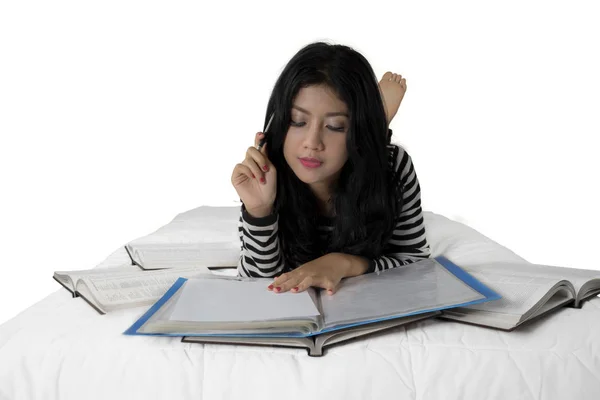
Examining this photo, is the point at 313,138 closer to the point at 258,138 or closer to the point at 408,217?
the point at 258,138

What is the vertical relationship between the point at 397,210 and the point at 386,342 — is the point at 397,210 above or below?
above

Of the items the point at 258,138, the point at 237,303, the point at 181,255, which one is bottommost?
the point at 181,255

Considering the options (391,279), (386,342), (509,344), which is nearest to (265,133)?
(391,279)

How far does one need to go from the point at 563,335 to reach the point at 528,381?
180 mm

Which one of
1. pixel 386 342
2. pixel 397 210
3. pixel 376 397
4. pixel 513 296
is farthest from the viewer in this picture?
pixel 397 210

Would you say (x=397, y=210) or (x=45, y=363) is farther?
(x=397, y=210)

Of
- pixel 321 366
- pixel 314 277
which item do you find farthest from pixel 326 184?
pixel 321 366

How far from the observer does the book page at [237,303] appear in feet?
5.46

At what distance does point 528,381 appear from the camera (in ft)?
5.28

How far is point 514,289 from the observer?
188 centimetres

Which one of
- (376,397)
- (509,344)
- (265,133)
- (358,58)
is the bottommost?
(376,397)

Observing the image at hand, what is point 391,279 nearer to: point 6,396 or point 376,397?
point 376,397

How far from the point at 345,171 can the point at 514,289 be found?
664mm

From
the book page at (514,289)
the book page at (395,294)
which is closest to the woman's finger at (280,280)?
the book page at (395,294)
